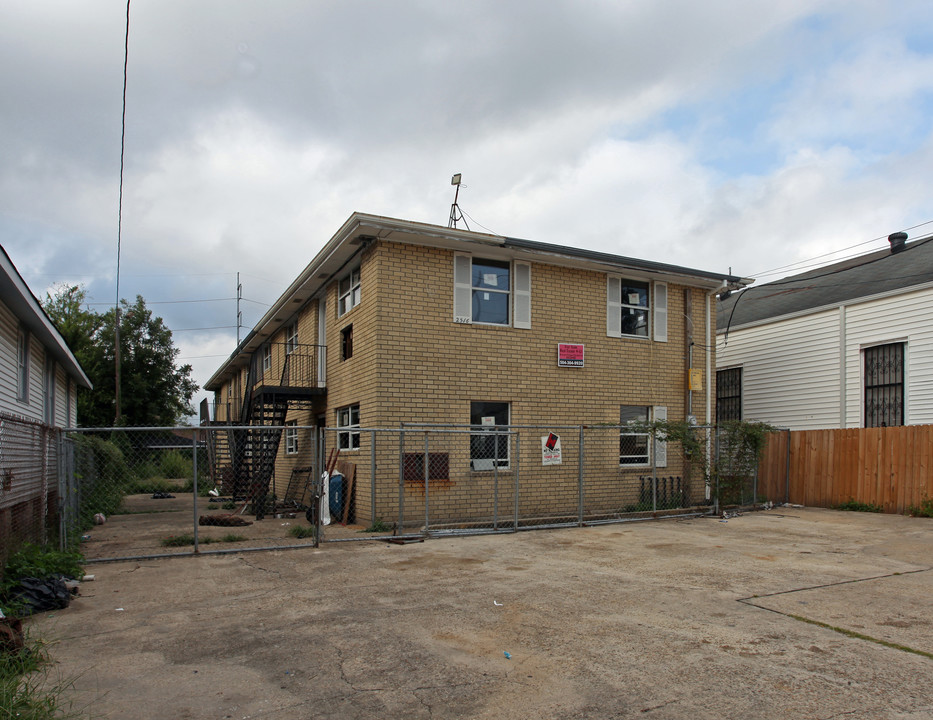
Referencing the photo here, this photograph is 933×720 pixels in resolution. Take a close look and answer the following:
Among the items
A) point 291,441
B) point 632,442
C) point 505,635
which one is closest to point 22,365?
point 291,441

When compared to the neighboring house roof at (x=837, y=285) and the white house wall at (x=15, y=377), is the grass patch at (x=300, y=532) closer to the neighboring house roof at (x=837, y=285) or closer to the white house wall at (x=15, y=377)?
the white house wall at (x=15, y=377)

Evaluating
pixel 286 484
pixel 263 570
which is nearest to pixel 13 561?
pixel 263 570

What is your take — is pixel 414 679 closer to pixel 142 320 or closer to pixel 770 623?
pixel 770 623

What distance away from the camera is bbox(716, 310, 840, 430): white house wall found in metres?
18.2

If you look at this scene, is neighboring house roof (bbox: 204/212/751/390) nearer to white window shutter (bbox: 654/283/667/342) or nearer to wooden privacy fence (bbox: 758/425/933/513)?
white window shutter (bbox: 654/283/667/342)

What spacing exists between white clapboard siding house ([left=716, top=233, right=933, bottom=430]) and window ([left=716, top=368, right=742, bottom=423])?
0.03 m

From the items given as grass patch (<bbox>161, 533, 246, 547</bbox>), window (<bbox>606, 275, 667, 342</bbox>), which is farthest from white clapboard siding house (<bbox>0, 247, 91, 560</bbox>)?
window (<bbox>606, 275, 667, 342</bbox>)

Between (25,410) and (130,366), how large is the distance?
1340 inches

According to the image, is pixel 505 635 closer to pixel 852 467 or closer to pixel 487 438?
pixel 487 438

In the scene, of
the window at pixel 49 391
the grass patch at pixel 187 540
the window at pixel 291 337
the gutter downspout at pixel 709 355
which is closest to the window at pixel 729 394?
the gutter downspout at pixel 709 355

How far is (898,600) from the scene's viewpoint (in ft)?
21.9

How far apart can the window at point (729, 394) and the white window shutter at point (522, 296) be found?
9.60 metres

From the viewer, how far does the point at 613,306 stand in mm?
15539

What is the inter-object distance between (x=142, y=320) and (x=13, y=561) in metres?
42.4
